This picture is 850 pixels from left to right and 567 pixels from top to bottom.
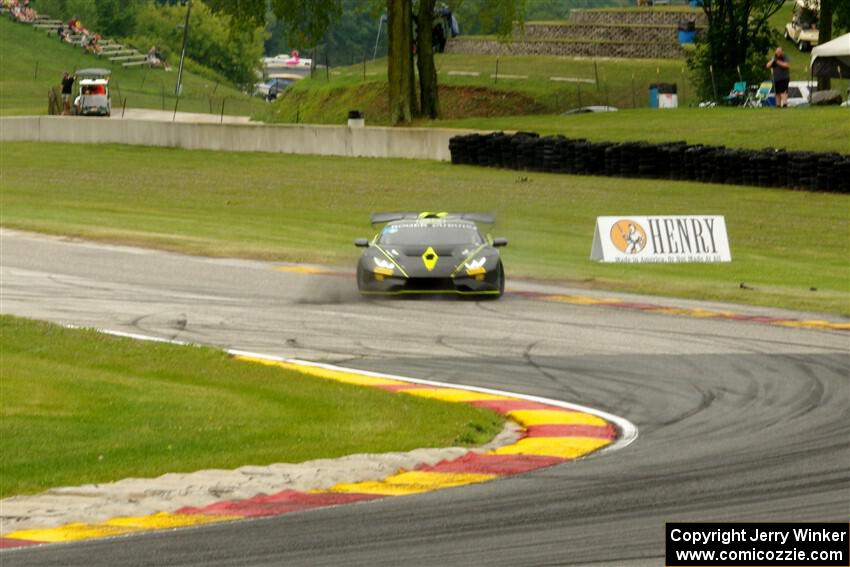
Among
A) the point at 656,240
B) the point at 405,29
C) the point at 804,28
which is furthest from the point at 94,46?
the point at 656,240

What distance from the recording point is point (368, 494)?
10828 mm

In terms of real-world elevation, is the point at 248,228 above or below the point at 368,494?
below

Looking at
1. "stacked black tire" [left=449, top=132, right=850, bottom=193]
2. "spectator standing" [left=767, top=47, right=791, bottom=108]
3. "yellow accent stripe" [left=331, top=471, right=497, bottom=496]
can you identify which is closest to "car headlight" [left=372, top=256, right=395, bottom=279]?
"yellow accent stripe" [left=331, top=471, right=497, bottom=496]

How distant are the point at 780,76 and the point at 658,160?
11.9m

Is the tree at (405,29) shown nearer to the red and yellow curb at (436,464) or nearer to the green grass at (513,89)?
the green grass at (513,89)

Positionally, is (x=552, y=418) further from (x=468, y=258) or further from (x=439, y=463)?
(x=468, y=258)

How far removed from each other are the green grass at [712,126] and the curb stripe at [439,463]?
26870 mm

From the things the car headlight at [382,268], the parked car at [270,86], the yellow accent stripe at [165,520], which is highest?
the yellow accent stripe at [165,520]

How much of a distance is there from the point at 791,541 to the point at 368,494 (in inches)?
129

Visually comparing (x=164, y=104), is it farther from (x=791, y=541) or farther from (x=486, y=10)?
(x=791, y=541)

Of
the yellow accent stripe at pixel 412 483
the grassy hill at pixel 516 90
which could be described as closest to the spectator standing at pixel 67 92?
the grassy hill at pixel 516 90

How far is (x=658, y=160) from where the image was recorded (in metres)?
38.9

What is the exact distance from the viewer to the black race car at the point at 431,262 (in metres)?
21.9

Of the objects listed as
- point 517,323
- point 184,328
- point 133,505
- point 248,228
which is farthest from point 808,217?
point 133,505
